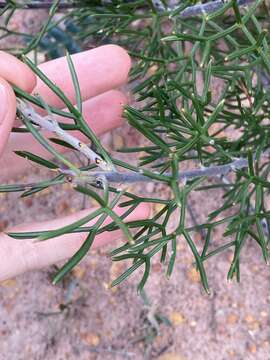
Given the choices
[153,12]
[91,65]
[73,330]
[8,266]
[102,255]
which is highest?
[153,12]

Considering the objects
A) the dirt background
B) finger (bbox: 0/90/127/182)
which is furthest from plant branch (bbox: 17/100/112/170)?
the dirt background

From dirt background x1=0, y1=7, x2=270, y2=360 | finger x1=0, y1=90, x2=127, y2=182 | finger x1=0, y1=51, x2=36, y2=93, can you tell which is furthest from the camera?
dirt background x1=0, y1=7, x2=270, y2=360

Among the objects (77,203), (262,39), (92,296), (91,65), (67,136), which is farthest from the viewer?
(77,203)

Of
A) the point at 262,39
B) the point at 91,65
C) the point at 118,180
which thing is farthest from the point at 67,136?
the point at 91,65

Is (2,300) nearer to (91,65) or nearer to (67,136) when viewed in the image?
(91,65)

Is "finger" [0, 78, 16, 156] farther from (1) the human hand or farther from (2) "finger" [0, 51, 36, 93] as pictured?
(1) the human hand

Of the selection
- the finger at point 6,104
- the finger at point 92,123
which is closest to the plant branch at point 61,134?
the finger at point 6,104
